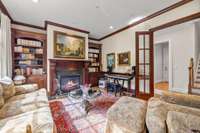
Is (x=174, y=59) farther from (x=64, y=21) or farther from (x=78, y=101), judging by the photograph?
(x=64, y=21)

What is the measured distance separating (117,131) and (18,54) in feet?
15.9

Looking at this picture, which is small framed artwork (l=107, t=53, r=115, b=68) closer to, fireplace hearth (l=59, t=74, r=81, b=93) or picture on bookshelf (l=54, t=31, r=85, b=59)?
picture on bookshelf (l=54, t=31, r=85, b=59)

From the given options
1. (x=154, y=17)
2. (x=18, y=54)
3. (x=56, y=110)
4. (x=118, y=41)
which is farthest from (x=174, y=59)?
(x=18, y=54)

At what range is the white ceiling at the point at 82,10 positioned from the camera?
3252mm

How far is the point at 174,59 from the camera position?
192 inches

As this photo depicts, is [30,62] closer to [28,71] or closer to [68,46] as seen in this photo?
[28,71]

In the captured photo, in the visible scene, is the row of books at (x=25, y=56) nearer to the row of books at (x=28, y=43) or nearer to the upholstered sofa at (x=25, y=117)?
the row of books at (x=28, y=43)

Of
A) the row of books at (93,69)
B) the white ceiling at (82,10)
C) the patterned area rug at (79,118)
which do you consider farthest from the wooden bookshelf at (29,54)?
the row of books at (93,69)

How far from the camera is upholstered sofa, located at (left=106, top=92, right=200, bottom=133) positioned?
3.06 feet

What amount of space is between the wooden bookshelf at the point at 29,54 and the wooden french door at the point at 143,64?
3696 mm

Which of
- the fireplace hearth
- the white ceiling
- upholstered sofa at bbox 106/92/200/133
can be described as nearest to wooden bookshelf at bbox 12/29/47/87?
the white ceiling

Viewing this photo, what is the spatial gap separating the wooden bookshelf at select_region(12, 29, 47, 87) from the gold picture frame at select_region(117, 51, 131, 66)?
334 cm

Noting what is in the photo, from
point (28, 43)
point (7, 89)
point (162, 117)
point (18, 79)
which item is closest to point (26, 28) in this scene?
point (28, 43)

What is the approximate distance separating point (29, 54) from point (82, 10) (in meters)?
2.76
